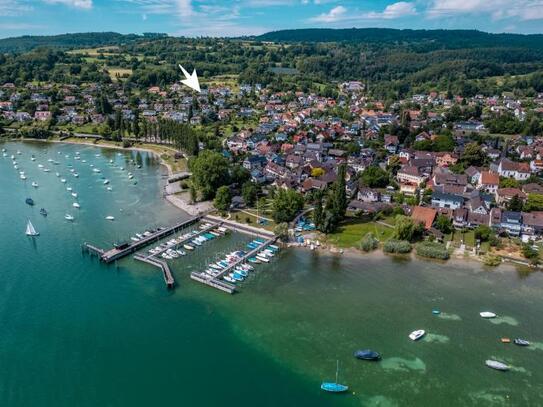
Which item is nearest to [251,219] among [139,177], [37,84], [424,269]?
[424,269]

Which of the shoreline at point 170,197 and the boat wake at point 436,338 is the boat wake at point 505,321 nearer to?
the boat wake at point 436,338

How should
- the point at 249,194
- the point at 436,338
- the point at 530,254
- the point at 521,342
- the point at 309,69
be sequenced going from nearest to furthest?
the point at 521,342, the point at 436,338, the point at 530,254, the point at 249,194, the point at 309,69

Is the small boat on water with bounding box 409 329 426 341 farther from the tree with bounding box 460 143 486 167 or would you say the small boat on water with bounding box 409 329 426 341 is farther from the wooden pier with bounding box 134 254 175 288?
the tree with bounding box 460 143 486 167

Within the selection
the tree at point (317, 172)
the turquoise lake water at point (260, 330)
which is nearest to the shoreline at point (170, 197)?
the turquoise lake water at point (260, 330)

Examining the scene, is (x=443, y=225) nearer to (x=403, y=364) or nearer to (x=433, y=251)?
(x=433, y=251)

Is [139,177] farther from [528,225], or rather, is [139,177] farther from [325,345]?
[528,225]

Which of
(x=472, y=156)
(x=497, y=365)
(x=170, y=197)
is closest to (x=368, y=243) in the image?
(x=497, y=365)
